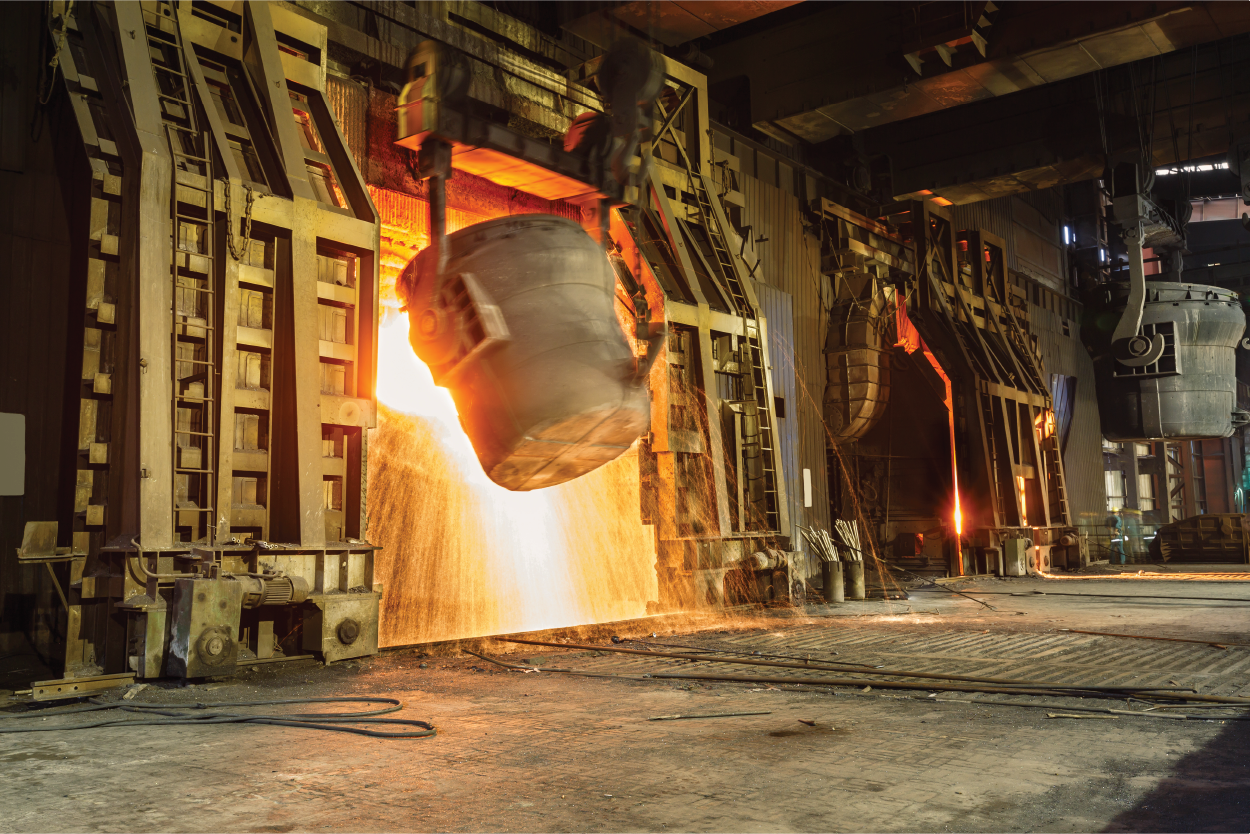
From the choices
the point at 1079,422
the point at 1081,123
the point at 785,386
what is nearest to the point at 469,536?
the point at 785,386

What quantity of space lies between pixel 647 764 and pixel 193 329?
13.9ft

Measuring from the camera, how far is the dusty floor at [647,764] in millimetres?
3084

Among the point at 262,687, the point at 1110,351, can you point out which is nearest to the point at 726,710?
the point at 262,687

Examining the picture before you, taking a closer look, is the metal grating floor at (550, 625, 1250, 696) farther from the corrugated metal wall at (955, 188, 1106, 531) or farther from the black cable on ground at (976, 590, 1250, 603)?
the corrugated metal wall at (955, 188, 1106, 531)

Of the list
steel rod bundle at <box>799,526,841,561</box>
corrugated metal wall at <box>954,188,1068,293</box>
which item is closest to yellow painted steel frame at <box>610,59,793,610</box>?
steel rod bundle at <box>799,526,841,561</box>

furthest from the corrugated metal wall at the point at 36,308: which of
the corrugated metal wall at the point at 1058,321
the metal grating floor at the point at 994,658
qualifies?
the corrugated metal wall at the point at 1058,321

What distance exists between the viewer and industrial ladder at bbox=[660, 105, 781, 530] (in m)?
11.1

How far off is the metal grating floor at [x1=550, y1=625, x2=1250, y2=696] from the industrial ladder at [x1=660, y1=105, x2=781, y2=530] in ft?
9.04

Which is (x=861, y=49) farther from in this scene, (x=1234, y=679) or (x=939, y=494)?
(x=1234, y=679)

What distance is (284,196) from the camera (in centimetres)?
704

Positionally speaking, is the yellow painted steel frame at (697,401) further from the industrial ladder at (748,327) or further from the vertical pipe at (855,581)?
the vertical pipe at (855,581)

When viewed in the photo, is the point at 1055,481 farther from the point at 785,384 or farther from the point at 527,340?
the point at 527,340

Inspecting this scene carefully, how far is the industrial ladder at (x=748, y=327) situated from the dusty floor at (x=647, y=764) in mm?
4721

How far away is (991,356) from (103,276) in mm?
15411
